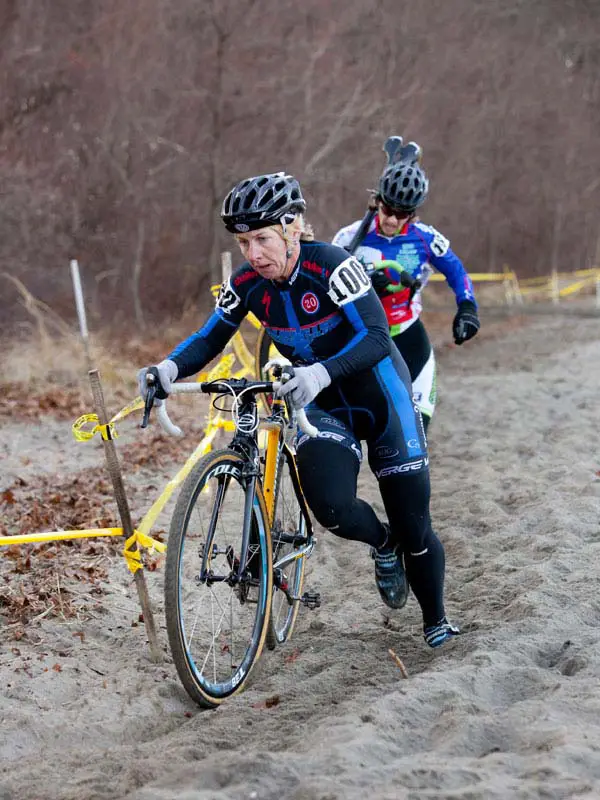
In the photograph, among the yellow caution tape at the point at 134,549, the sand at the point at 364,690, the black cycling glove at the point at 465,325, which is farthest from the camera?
the black cycling glove at the point at 465,325

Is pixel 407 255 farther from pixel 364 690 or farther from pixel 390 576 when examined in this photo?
pixel 364 690

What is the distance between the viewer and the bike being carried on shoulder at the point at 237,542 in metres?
3.62

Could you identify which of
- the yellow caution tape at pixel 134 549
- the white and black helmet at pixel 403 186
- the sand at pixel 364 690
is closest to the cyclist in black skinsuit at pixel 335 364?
the sand at pixel 364 690

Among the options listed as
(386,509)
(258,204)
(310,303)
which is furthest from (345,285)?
(386,509)

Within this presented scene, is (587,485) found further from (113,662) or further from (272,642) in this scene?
(113,662)

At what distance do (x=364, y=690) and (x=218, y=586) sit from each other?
0.87 metres

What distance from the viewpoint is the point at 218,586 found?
4.33 meters

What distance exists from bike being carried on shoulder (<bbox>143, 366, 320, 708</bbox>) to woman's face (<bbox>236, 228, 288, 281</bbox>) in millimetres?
476

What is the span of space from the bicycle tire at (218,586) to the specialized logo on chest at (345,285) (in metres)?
0.77

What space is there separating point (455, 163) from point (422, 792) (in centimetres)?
2928

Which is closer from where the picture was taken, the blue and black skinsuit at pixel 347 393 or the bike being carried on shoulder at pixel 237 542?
the bike being carried on shoulder at pixel 237 542

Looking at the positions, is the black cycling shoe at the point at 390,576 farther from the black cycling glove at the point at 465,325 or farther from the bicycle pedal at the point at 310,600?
the black cycling glove at the point at 465,325

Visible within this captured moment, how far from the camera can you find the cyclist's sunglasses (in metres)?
5.93

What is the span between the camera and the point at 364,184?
21406 millimetres
